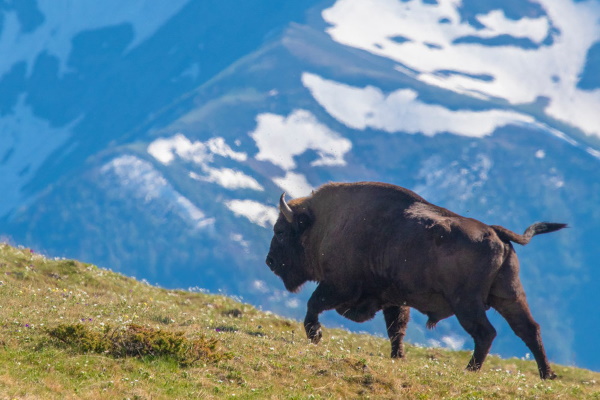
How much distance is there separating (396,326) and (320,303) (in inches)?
76.0

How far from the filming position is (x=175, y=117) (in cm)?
16000

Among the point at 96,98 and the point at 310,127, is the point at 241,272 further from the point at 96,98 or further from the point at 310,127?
the point at 96,98

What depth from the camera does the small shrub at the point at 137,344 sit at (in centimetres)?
1348

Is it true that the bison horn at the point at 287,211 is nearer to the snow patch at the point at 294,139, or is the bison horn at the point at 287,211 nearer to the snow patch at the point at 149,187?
the snow patch at the point at 294,139

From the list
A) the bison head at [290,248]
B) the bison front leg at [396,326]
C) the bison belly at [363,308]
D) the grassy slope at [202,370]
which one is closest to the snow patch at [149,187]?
the bison head at [290,248]

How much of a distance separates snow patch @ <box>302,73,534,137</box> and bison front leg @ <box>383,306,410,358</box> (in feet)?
414

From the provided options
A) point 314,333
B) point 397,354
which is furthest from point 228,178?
point 314,333

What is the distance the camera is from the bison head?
20875mm

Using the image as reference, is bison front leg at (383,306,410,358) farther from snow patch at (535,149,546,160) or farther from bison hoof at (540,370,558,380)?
snow patch at (535,149,546,160)

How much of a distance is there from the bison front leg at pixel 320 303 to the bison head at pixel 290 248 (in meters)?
2.24

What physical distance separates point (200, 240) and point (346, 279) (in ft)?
394

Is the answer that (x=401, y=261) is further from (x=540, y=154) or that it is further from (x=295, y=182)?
(x=540, y=154)

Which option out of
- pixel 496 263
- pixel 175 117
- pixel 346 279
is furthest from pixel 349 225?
pixel 175 117

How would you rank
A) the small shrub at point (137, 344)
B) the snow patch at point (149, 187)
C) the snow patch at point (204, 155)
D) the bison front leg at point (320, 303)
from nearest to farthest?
1. the small shrub at point (137, 344)
2. the bison front leg at point (320, 303)
3. the snow patch at point (204, 155)
4. the snow patch at point (149, 187)
